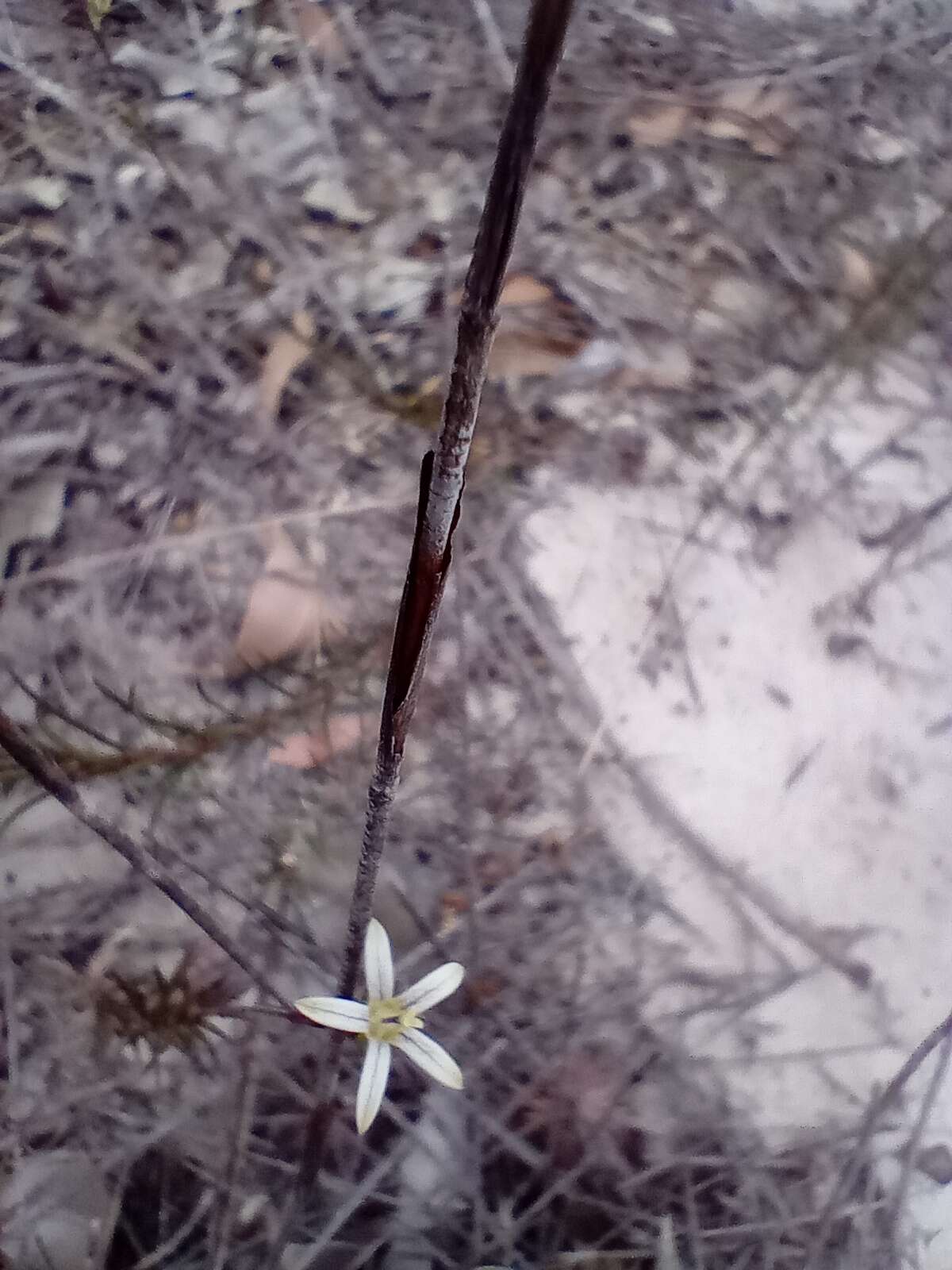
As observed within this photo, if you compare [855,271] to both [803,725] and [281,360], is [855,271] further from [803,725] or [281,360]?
[281,360]

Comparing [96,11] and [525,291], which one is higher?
[96,11]

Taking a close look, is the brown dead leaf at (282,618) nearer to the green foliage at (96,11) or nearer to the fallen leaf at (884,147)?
the green foliage at (96,11)

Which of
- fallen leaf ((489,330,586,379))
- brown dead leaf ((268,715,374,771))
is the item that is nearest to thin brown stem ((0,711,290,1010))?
brown dead leaf ((268,715,374,771))

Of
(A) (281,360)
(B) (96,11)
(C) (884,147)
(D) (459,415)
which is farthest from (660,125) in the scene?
(D) (459,415)

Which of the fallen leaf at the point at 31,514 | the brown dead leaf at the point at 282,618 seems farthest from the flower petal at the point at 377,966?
the fallen leaf at the point at 31,514

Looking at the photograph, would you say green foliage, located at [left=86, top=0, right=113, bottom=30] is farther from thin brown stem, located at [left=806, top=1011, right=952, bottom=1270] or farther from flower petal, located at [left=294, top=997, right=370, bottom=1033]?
thin brown stem, located at [left=806, top=1011, right=952, bottom=1270]

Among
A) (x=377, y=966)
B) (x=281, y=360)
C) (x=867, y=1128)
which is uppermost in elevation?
(x=281, y=360)

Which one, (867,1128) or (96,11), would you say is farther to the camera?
(96,11)
